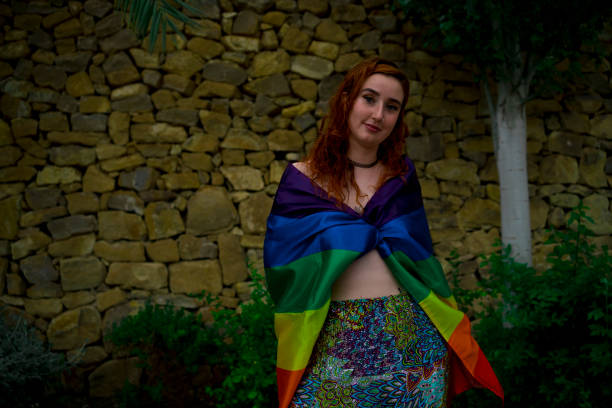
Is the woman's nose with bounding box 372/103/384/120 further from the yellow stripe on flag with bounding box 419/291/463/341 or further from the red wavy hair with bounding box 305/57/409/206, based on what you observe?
the yellow stripe on flag with bounding box 419/291/463/341

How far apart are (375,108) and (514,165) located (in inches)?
95.4

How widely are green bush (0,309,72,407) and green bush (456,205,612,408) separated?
116 inches

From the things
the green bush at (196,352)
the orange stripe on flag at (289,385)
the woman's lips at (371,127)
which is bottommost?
the green bush at (196,352)

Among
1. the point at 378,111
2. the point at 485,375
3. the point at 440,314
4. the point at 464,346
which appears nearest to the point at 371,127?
the point at 378,111

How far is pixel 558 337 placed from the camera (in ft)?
7.68

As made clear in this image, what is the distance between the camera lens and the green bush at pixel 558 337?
214 centimetres

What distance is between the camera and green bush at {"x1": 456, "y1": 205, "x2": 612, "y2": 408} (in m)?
2.14

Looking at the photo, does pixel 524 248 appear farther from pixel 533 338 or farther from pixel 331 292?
pixel 331 292

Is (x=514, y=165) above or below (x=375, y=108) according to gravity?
below

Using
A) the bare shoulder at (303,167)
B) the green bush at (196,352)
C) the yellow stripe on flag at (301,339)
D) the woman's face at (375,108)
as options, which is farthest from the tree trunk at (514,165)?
the yellow stripe on flag at (301,339)

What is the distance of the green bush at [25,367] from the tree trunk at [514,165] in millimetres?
3641

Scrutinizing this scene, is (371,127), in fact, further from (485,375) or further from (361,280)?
(485,375)

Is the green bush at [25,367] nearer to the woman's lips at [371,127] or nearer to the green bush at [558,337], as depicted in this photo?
the woman's lips at [371,127]

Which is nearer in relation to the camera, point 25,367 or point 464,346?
point 464,346
